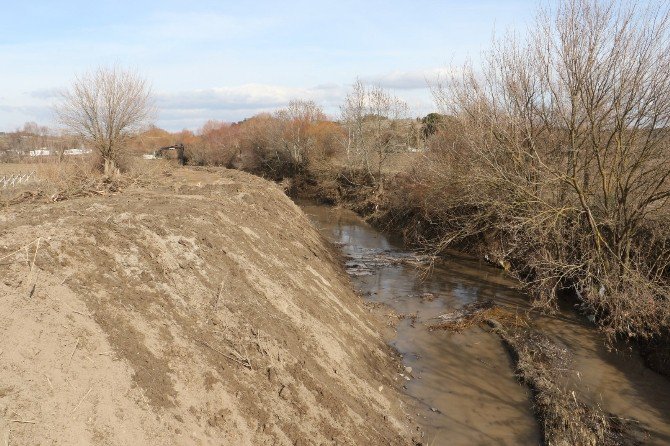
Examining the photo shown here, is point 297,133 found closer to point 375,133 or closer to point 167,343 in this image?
point 375,133

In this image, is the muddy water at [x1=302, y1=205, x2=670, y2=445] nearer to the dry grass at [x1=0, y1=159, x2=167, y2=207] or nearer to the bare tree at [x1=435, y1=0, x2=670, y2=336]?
the bare tree at [x1=435, y1=0, x2=670, y2=336]

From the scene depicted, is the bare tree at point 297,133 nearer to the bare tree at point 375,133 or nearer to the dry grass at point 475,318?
the bare tree at point 375,133

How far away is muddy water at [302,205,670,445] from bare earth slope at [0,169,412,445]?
2.94 feet

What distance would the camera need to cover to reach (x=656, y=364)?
395 inches

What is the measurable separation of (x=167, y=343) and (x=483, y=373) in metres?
6.51

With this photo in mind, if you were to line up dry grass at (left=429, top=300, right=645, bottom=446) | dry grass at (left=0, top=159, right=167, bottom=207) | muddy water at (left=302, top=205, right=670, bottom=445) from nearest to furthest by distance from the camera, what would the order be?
dry grass at (left=429, top=300, right=645, bottom=446) < muddy water at (left=302, top=205, right=670, bottom=445) < dry grass at (left=0, top=159, right=167, bottom=207)

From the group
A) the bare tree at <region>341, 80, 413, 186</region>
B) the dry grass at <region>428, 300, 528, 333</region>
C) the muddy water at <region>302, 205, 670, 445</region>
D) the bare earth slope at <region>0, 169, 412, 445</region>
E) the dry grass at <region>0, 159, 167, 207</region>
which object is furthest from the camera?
the bare tree at <region>341, 80, 413, 186</region>

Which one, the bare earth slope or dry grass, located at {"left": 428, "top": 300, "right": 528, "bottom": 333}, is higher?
the bare earth slope

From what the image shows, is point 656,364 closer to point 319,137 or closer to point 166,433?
point 166,433

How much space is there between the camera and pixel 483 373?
31.9 feet

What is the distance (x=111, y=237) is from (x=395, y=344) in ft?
21.8

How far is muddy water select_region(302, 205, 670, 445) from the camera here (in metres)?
7.96

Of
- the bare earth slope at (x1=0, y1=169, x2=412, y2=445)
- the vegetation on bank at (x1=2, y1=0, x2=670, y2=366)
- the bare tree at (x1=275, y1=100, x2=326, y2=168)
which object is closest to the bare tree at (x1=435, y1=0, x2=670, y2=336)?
the vegetation on bank at (x1=2, y1=0, x2=670, y2=366)

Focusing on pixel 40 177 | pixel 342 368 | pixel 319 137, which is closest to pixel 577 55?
pixel 342 368
